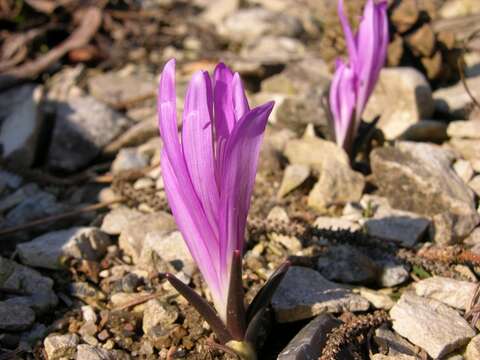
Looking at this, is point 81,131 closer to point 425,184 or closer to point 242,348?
point 425,184

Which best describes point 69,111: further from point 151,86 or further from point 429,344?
point 429,344

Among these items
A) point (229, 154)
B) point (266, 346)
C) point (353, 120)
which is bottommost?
point (266, 346)

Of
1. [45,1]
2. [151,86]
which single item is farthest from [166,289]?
[45,1]

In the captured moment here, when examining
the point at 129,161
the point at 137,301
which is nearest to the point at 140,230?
the point at 137,301

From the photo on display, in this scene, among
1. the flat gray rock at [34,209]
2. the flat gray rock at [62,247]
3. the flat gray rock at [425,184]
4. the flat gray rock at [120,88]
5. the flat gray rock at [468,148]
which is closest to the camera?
the flat gray rock at [62,247]

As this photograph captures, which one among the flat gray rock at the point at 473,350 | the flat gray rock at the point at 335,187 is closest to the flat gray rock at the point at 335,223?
the flat gray rock at the point at 335,187

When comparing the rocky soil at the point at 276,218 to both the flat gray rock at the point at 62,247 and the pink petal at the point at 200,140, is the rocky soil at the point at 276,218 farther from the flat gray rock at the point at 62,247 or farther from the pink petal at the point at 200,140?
the pink petal at the point at 200,140

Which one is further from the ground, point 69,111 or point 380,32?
point 380,32
